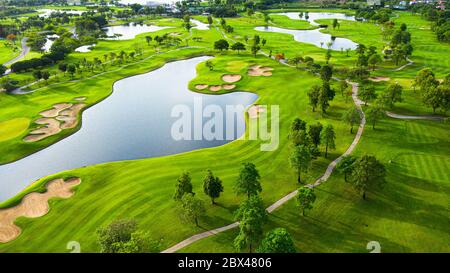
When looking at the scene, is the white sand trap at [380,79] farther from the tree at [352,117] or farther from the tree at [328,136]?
the tree at [328,136]

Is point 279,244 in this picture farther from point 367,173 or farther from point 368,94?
point 368,94

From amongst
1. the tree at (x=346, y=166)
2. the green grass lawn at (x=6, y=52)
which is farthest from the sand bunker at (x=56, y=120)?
the green grass lawn at (x=6, y=52)

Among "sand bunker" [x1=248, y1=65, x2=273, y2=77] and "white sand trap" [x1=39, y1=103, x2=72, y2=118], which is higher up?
"sand bunker" [x1=248, y1=65, x2=273, y2=77]

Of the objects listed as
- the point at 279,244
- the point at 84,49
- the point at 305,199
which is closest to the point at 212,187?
the point at 305,199

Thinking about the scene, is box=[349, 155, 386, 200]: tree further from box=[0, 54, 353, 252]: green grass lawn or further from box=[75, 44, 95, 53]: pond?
box=[75, 44, 95, 53]: pond

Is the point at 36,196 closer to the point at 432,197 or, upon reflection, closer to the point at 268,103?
the point at 268,103

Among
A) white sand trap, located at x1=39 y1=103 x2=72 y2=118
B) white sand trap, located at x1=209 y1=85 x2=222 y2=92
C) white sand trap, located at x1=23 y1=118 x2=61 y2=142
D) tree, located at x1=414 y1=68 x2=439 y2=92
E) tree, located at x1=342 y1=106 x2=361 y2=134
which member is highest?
tree, located at x1=414 y1=68 x2=439 y2=92

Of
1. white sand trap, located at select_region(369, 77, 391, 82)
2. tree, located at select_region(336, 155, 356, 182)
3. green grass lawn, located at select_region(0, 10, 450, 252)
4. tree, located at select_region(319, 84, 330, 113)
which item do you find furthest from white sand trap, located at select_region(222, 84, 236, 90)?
tree, located at select_region(336, 155, 356, 182)
